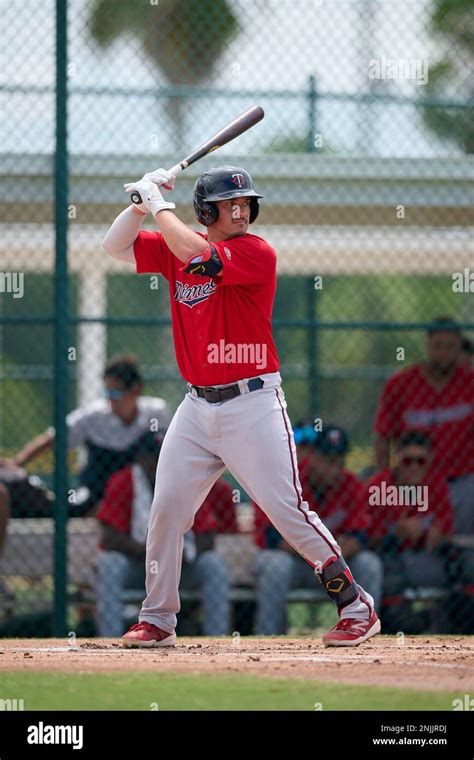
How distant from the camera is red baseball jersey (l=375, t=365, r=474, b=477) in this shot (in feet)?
23.0

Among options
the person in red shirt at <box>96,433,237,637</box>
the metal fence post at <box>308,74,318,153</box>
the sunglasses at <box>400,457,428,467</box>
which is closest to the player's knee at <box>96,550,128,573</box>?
the person in red shirt at <box>96,433,237,637</box>

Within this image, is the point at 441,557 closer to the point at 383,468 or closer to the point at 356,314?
Result: the point at 383,468

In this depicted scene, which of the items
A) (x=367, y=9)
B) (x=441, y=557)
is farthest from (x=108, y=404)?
(x=367, y=9)

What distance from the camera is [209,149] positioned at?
493cm

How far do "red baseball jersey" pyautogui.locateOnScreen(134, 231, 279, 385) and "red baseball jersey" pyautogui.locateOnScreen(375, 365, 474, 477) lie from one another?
254 cm

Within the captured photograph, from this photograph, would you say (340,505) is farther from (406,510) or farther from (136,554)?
(136,554)

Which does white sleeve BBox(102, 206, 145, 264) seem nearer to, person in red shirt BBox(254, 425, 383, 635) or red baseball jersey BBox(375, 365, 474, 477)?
person in red shirt BBox(254, 425, 383, 635)

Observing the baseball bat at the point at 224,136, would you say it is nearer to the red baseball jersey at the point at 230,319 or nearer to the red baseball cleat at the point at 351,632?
the red baseball jersey at the point at 230,319

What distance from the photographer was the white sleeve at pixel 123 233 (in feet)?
15.5

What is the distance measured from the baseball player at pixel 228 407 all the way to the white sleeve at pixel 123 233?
0.07 m

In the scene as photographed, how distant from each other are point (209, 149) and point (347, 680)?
2.12 m

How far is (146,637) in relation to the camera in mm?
Result: 4707

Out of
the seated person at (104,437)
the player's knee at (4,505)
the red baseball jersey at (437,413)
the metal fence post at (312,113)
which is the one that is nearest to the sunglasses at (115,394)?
the seated person at (104,437)

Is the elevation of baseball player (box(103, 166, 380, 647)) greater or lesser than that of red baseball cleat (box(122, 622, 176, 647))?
greater
